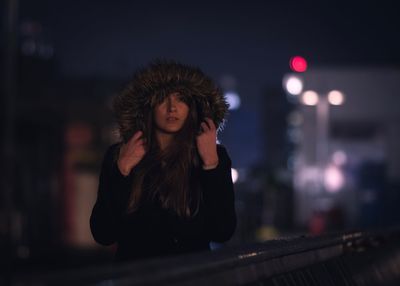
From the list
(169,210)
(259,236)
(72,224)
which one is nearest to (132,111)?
(169,210)

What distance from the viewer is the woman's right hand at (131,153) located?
4.58 metres

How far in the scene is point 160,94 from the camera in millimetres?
4840

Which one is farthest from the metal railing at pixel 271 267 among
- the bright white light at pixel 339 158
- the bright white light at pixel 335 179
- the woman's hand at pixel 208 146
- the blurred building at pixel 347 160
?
the bright white light at pixel 339 158

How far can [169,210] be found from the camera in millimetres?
4508

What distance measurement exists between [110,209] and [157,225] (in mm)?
214

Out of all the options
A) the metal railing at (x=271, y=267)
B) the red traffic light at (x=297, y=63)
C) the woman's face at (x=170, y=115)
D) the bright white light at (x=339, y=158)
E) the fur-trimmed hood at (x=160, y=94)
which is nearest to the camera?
the metal railing at (x=271, y=267)

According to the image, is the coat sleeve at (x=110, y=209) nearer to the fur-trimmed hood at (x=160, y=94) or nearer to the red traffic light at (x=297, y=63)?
the fur-trimmed hood at (x=160, y=94)

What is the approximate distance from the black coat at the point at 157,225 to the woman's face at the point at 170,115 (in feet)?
1.04

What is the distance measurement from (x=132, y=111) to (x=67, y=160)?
45.2m

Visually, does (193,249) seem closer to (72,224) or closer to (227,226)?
(227,226)

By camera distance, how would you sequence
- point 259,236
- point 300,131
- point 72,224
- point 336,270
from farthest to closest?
point 300,131, point 72,224, point 259,236, point 336,270

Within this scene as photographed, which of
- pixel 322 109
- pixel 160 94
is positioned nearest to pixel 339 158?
pixel 322 109

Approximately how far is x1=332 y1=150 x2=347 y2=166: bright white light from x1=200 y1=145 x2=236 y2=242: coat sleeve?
51932 millimetres

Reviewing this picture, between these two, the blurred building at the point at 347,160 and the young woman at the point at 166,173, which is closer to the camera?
the young woman at the point at 166,173
